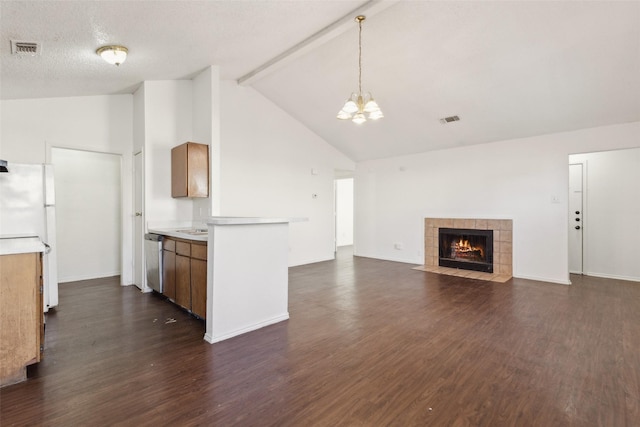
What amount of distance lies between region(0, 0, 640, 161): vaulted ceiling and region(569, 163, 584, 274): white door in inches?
53.6

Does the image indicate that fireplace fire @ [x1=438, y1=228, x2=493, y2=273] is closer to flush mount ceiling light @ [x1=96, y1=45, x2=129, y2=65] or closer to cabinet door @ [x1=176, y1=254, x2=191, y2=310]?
cabinet door @ [x1=176, y1=254, x2=191, y2=310]

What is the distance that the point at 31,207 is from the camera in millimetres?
3266

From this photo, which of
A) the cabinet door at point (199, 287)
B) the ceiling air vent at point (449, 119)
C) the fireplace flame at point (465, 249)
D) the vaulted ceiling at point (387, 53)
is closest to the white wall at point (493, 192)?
the vaulted ceiling at point (387, 53)

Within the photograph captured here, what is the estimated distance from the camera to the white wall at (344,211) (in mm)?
9695

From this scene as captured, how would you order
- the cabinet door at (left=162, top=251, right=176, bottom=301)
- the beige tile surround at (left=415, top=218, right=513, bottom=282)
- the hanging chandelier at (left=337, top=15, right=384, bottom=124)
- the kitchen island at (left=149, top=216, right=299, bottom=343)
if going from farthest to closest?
the beige tile surround at (left=415, top=218, right=513, bottom=282), the cabinet door at (left=162, top=251, right=176, bottom=301), the hanging chandelier at (left=337, top=15, right=384, bottom=124), the kitchen island at (left=149, top=216, right=299, bottom=343)

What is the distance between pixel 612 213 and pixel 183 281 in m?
A: 6.80

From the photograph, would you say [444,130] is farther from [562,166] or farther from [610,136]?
[610,136]

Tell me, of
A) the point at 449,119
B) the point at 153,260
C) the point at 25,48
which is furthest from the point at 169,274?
the point at 449,119

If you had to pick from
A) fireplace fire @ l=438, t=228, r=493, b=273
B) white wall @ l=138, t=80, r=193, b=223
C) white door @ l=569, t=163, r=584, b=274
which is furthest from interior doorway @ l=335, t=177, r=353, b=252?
white wall @ l=138, t=80, r=193, b=223

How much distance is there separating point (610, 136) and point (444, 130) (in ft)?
7.50

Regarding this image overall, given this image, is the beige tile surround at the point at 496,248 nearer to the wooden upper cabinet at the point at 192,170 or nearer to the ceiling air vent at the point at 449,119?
the ceiling air vent at the point at 449,119

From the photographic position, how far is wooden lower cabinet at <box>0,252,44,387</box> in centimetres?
199

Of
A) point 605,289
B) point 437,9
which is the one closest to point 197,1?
point 437,9

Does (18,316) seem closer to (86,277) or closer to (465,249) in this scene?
(86,277)
